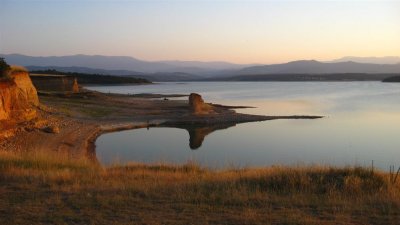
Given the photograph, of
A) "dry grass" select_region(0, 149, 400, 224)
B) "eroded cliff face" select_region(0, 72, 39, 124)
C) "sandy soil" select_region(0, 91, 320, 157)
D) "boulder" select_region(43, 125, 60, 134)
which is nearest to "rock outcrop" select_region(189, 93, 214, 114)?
"sandy soil" select_region(0, 91, 320, 157)

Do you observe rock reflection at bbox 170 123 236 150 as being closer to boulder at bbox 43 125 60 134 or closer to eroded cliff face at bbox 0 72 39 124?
boulder at bbox 43 125 60 134

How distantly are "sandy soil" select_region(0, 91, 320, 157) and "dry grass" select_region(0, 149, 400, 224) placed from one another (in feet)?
33.3

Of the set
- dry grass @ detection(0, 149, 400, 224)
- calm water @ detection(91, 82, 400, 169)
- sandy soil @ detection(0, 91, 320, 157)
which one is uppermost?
dry grass @ detection(0, 149, 400, 224)

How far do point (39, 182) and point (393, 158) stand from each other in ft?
56.0

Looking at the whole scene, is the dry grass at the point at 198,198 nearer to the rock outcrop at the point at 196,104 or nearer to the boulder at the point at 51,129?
the boulder at the point at 51,129

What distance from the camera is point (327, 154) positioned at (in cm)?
2273

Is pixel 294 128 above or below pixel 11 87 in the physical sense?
Result: below

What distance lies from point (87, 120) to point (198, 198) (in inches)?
1116

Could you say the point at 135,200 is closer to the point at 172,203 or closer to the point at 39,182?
the point at 172,203

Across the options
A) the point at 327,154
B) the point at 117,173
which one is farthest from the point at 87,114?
the point at 117,173

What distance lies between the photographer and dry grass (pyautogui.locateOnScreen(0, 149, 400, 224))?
20.4 ft

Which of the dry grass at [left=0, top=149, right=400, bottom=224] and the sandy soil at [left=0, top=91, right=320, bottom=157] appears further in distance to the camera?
the sandy soil at [left=0, top=91, right=320, bottom=157]

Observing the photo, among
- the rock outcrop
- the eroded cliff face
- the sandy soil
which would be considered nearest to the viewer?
the eroded cliff face

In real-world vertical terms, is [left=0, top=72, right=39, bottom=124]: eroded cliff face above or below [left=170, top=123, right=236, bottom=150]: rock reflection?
above
